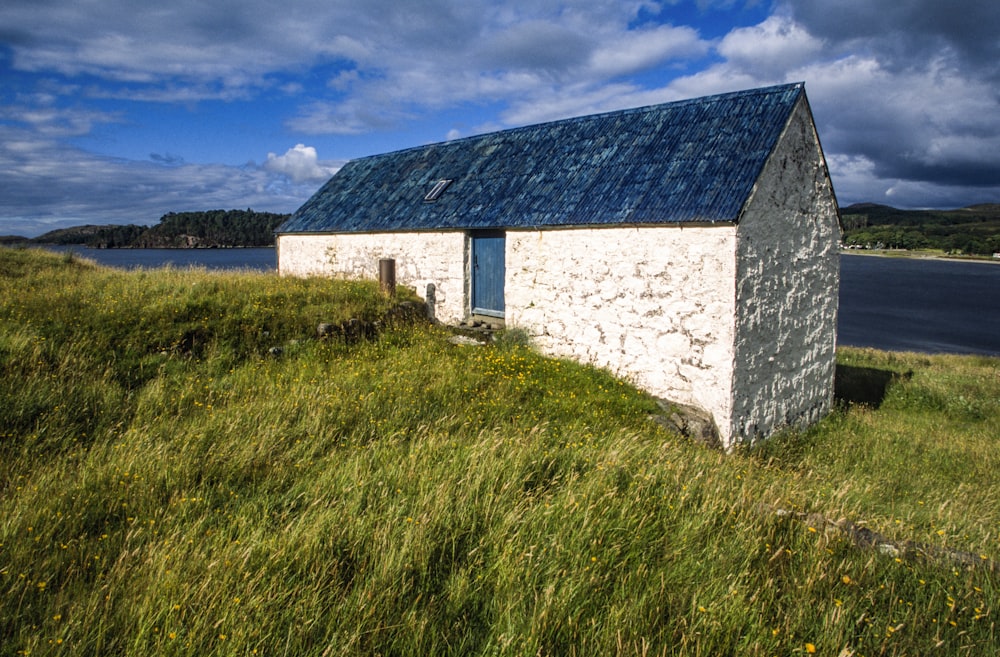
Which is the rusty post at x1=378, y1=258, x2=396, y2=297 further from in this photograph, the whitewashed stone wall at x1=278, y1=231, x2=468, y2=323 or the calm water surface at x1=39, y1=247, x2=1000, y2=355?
the calm water surface at x1=39, y1=247, x2=1000, y2=355

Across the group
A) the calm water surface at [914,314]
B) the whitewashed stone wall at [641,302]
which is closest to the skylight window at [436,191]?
the whitewashed stone wall at [641,302]

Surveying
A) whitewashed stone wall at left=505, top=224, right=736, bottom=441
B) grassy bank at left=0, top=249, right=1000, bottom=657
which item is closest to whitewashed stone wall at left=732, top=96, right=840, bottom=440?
whitewashed stone wall at left=505, top=224, right=736, bottom=441

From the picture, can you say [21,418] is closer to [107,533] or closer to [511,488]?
[107,533]

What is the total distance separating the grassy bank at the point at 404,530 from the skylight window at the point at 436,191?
772 cm

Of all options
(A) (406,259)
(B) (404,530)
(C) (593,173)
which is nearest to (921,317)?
(C) (593,173)

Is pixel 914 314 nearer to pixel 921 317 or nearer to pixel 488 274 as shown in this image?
pixel 921 317

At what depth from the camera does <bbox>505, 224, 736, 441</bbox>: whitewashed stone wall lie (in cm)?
881

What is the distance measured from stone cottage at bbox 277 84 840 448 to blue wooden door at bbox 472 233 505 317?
37mm

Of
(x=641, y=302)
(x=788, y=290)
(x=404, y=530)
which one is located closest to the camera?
(x=404, y=530)

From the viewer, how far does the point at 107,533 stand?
3547 millimetres

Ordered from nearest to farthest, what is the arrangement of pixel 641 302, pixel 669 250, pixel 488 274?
pixel 669 250, pixel 641 302, pixel 488 274

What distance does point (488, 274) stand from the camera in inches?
506

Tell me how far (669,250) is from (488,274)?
4.68m

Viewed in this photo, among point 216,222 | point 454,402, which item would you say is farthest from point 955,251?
point 454,402
